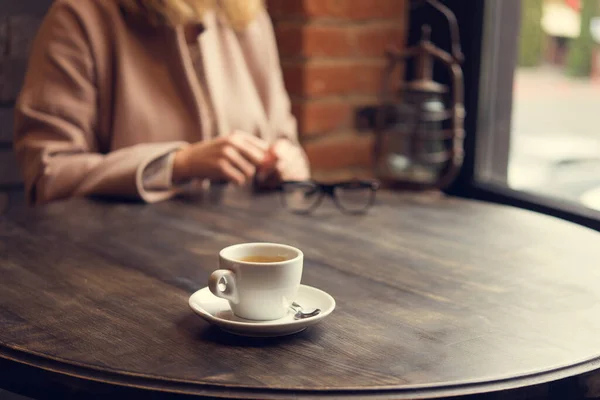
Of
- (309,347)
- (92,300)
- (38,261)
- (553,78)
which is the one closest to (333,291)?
(309,347)

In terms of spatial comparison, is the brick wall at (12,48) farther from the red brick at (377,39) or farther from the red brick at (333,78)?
the red brick at (377,39)

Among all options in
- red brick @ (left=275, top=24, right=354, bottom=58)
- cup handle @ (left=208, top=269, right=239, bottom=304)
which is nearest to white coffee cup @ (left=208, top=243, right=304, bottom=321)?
cup handle @ (left=208, top=269, right=239, bottom=304)

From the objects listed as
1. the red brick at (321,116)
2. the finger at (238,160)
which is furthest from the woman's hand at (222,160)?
the red brick at (321,116)

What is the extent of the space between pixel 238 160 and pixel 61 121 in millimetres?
378

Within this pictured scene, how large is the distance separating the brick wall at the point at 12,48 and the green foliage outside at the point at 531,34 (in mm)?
1164

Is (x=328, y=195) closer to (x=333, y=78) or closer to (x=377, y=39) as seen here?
(x=333, y=78)

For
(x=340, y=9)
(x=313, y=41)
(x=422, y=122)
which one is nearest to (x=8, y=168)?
(x=313, y=41)

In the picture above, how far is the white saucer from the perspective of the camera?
816 millimetres

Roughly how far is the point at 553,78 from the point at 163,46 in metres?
0.96

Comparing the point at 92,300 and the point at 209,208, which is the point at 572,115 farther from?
the point at 92,300

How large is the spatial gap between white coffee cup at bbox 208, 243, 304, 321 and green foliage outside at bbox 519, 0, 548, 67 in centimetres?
134

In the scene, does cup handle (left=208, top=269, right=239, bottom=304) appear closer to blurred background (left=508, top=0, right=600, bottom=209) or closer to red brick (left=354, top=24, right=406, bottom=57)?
blurred background (left=508, top=0, right=600, bottom=209)

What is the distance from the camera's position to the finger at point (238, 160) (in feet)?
4.97

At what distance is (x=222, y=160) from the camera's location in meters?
1.51
